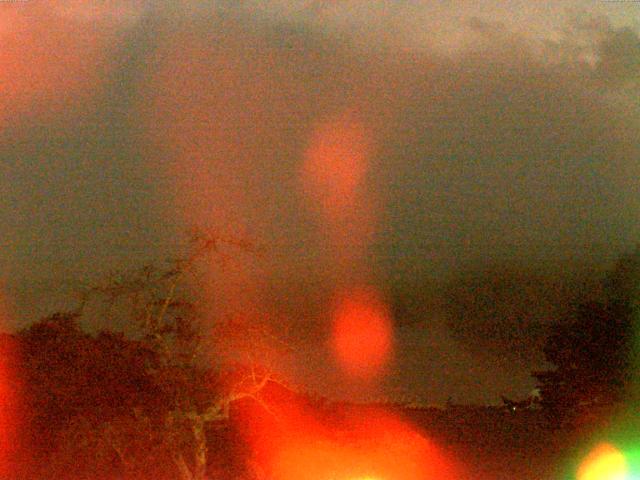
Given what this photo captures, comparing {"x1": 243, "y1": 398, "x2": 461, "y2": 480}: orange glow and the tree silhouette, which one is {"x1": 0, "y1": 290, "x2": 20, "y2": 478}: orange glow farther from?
the tree silhouette

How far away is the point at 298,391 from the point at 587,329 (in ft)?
16.0

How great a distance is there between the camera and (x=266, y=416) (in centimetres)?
1543

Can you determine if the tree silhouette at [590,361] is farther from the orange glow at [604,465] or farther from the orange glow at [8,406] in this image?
the orange glow at [8,406]

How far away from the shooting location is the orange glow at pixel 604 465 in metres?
14.8

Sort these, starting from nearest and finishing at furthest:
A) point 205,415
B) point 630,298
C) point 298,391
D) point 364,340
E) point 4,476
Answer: point 205,415, point 4,476, point 298,391, point 630,298, point 364,340

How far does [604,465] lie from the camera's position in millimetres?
15117

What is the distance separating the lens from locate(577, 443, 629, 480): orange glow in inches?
583

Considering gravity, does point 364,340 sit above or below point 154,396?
above

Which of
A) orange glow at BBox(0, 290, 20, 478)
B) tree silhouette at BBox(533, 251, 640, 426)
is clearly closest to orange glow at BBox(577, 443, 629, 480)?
tree silhouette at BBox(533, 251, 640, 426)

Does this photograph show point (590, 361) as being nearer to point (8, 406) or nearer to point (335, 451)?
point (335, 451)

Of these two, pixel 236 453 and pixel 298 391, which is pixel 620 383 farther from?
pixel 236 453

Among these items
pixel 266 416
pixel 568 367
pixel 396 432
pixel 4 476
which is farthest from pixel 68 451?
pixel 568 367

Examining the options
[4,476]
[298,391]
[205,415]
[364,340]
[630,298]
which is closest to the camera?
[205,415]

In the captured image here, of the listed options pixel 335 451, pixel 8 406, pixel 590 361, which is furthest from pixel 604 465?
pixel 8 406
